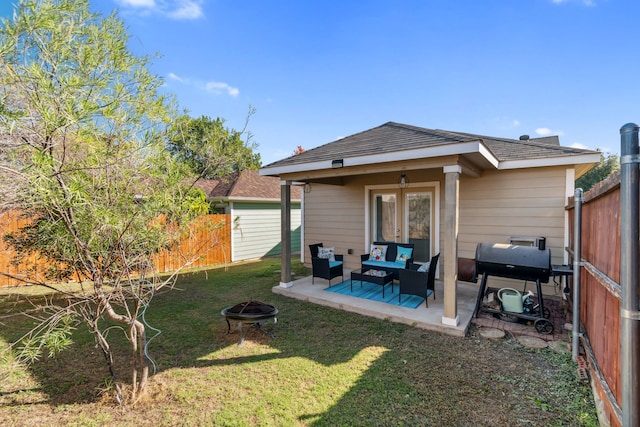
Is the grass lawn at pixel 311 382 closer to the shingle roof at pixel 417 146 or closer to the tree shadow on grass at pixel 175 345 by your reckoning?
the tree shadow on grass at pixel 175 345

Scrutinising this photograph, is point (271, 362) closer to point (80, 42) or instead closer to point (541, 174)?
point (80, 42)

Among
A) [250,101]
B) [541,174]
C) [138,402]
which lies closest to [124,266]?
[138,402]

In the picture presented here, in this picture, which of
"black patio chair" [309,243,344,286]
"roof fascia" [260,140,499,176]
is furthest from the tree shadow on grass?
"roof fascia" [260,140,499,176]

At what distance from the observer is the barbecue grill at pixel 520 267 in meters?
4.33

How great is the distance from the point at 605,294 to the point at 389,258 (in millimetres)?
4590

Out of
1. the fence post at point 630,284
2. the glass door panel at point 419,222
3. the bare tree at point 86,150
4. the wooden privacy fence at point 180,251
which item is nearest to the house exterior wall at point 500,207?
the glass door panel at point 419,222

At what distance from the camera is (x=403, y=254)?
6.81 metres

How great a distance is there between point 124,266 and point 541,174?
708 cm

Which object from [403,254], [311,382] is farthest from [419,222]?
[311,382]

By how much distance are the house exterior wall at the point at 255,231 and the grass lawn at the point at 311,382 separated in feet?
21.8

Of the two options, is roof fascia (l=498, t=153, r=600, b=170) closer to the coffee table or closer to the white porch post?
the white porch post

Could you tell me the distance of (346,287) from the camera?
261 inches

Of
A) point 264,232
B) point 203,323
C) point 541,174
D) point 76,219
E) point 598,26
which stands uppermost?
point 598,26

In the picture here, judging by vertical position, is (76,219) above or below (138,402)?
above
